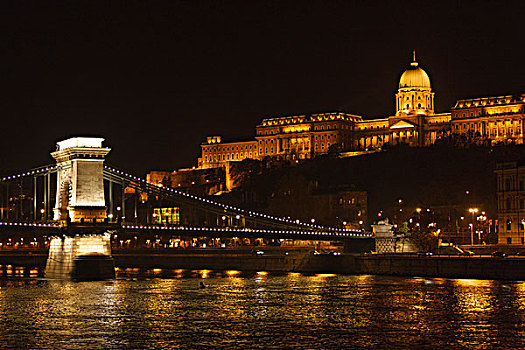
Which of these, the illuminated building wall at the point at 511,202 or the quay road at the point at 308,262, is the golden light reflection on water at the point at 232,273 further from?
the illuminated building wall at the point at 511,202

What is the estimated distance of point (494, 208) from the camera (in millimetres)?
112375

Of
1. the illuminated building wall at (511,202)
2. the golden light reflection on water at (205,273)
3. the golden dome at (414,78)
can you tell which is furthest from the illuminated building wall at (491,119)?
the golden light reflection on water at (205,273)

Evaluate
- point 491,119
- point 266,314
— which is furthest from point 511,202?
point 491,119

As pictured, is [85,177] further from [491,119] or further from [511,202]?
[491,119]

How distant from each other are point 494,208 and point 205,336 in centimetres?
8025

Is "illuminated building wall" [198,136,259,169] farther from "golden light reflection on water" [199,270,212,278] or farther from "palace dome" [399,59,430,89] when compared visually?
"golden light reflection on water" [199,270,212,278]

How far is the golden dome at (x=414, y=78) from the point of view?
175750 mm

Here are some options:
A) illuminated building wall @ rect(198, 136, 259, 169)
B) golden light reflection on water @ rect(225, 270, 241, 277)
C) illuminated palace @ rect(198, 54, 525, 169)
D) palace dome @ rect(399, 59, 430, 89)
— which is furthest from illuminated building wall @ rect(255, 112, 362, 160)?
golden light reflection on water @ rect(225, 270, 241, 277)

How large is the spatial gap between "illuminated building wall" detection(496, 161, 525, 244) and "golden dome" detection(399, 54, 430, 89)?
95.0 meters

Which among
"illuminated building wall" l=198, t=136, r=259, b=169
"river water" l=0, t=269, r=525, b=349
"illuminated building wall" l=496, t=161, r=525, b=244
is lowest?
"river water" l=0, t=269, r=525, b=349

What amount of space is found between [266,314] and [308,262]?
1124 inches

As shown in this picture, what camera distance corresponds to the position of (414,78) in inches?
6944

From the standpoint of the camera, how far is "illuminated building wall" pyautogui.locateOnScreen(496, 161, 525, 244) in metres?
79.1

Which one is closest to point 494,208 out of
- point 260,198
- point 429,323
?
point 260,198
